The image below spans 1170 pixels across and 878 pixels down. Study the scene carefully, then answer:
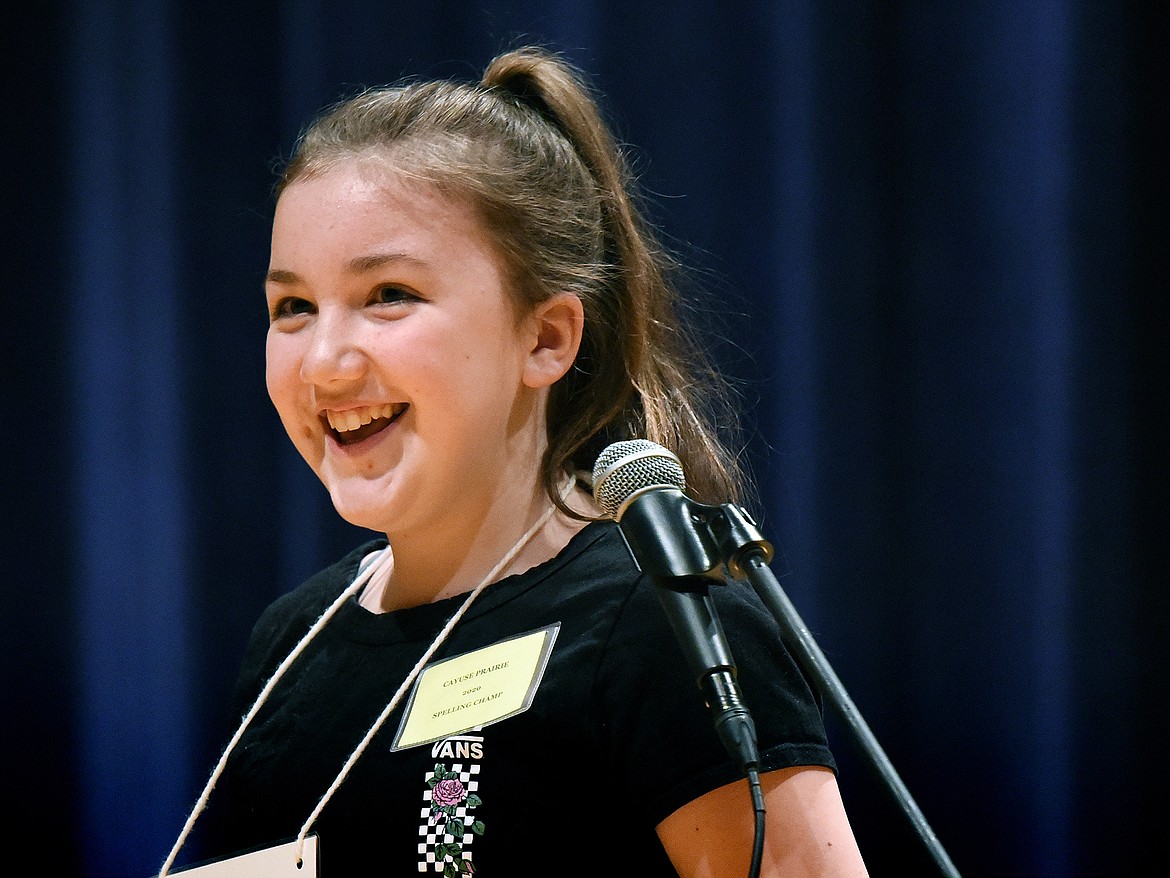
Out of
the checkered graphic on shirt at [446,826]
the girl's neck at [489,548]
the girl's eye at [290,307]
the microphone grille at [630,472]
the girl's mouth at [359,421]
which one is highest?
the girl's eye at [290,307]

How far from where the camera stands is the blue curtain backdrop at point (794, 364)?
169cm

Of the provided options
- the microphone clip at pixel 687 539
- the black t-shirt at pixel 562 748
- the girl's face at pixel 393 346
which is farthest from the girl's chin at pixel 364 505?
the microphone clip at pixel 687 539

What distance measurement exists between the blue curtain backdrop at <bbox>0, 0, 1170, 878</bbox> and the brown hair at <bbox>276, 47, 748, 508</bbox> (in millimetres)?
592

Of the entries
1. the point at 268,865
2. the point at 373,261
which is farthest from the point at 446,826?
the point at 373,261

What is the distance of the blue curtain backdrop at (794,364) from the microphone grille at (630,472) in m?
0.96

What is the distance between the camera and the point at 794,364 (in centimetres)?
184

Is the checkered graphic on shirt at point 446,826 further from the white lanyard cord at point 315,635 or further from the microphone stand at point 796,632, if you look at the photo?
the microphone stand at point 796,632

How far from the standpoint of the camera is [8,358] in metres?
2.03

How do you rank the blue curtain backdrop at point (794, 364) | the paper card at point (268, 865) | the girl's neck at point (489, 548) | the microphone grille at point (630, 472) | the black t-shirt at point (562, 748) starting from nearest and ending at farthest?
the microphone grille at point (630, 472)
the black t-shirt at point (562, 748)
the paper card at point (268, 865)
the girl's neck at point (489, 548)
the blue curtain backdrop at point (794, 364)

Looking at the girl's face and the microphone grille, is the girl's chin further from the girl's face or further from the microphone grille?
the microphone grille

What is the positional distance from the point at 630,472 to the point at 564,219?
418 mm

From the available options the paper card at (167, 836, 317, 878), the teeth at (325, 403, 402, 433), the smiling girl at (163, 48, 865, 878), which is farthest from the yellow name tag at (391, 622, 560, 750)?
the teeth at (325, 403, 402, 433)

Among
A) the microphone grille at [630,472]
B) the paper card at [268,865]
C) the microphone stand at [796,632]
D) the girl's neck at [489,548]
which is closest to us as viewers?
the microphone stand at [796,632]

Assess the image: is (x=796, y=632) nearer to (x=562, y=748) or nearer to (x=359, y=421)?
(x=562, y=748)
